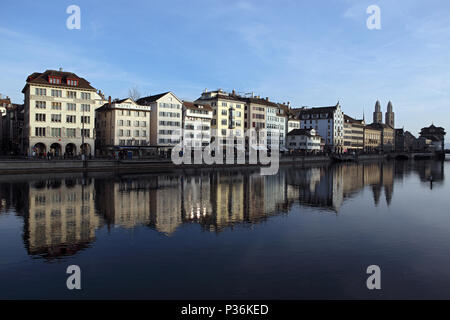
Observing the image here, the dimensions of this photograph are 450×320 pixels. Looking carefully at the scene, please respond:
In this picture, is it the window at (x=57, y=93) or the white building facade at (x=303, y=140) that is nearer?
the window at (x=57, y=93)

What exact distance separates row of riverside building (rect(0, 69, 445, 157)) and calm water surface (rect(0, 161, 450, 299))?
43752 millimetres

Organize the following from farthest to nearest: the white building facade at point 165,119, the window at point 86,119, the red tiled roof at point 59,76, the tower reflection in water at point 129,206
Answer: the white building facade at point 165,119
the window at point 86,119
the red tiled roof at point 59,76
the tower reflection in water at point 129,206

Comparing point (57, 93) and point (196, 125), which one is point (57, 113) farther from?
point (196, 125)

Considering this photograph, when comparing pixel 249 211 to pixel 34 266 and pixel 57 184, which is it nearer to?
pixel 34 266

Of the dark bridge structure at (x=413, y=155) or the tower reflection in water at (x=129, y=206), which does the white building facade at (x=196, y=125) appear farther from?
the dark bridge structure at (x=413, y=155)

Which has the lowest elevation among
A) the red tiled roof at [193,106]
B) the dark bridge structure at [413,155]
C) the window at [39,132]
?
Answer: the dark bridge structure at [413,155]

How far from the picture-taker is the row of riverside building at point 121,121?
247 ft

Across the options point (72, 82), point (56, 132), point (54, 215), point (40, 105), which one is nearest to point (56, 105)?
point (40, 105)

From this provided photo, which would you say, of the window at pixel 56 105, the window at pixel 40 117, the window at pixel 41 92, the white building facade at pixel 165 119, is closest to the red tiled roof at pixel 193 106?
the white building facade at pixel 165 119

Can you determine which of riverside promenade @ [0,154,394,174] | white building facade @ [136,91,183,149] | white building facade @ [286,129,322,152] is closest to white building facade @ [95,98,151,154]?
white building facade @ [136,91,183,149]

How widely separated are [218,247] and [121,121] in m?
75.5

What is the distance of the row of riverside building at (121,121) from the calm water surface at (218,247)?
4375 cm

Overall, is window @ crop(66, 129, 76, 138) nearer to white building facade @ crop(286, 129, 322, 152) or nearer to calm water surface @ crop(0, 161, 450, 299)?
calm water surface @ crop(0, 161, 450, 299)
